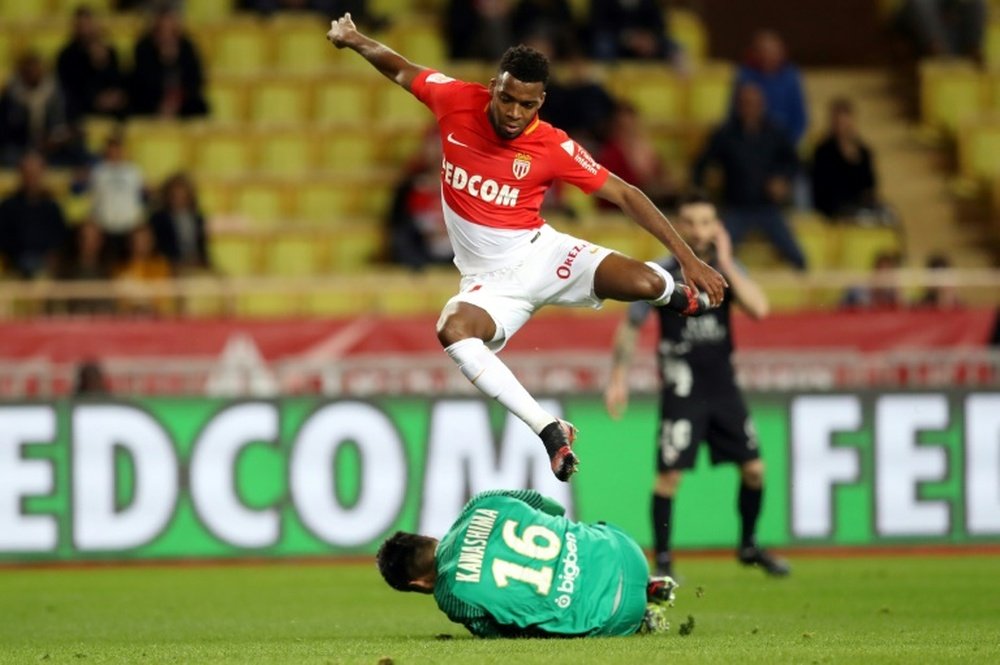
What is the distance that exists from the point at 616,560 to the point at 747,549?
4.27 meters

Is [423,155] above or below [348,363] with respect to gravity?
above

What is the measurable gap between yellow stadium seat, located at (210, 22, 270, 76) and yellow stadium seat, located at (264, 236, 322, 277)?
2735 millimetres

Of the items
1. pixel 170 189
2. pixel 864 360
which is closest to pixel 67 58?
pixel 170 189

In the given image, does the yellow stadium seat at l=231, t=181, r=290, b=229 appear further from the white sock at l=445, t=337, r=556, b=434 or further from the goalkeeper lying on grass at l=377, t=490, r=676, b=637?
the goalkeeper lying on grass at l=377, t=490, r=676, b=637

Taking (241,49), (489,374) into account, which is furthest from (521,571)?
(241,49)

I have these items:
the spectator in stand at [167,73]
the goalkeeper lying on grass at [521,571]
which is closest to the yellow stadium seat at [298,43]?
the spectator in stand at [167,73]

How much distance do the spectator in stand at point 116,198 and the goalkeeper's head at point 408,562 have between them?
9.66 m

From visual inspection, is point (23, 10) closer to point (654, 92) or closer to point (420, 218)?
point (420, 218)

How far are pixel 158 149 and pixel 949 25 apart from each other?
28.9ft

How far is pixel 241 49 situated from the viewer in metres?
20.0

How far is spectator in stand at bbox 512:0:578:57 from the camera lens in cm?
1958

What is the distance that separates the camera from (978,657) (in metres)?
7.36

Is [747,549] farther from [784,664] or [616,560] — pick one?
[784,664]

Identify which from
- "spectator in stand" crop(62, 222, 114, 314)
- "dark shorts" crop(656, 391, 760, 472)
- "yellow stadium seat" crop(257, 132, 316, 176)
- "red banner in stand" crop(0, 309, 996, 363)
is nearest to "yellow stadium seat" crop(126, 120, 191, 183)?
"yellow stadium seat" crop(257, 132, 316, 176)
